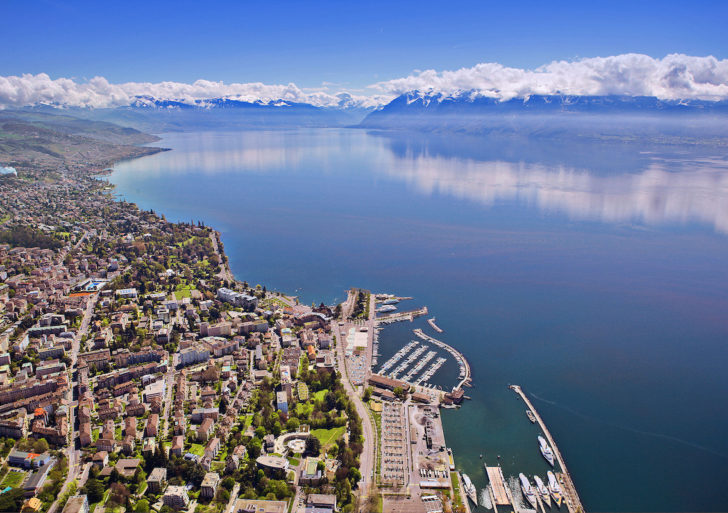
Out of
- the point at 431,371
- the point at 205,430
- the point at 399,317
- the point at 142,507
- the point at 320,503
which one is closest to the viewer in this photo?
the point at 142,507

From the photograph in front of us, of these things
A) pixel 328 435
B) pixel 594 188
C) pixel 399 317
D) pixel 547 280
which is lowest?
pixel 328 435

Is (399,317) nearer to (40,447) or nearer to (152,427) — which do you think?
(152,427)

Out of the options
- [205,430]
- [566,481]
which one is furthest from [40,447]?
[566,481]

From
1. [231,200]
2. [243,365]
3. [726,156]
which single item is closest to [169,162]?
[231,200]

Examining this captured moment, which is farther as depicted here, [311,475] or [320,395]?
[320,395]

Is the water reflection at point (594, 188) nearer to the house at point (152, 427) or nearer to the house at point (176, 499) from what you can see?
the house at point (152, 427)

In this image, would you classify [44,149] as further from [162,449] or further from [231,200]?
[162,449]

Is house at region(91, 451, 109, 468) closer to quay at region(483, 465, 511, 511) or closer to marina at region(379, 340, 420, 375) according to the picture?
marina at region(379, 340, 420, 375)
